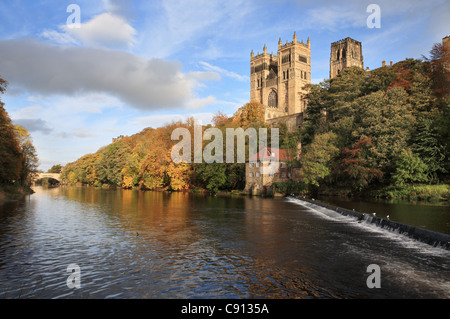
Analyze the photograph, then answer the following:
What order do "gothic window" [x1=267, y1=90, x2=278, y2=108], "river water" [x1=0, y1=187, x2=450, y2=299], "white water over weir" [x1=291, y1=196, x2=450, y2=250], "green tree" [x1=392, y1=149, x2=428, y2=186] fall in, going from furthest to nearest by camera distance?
1. "gothic window" [x1=267, y1=90, x2=278, y2=108]
2. "green tree" [x1=392, y1=149, x2=428, y2=186]
3. "white water over weir" [x1=291, y1=196, x2=450, y2=250]
4. "river water" [x1=0, y1=187, x2=450, y2=299]

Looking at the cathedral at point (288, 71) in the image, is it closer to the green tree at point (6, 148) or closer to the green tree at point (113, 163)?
the green tree at point (113, 163)

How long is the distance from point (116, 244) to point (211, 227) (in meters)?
7.40

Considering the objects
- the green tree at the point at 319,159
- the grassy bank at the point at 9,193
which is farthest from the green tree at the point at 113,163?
the green tree at the point at 319,159

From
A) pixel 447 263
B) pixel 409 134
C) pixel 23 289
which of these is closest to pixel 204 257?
pixel 23 289

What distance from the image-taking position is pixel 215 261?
13805 mm

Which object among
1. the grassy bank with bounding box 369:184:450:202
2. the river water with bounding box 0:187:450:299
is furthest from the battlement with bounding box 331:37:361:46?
the river water with bounding box 0:187:450:299

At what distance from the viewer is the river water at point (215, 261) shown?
34.1 ft

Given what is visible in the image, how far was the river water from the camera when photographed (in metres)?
10.4

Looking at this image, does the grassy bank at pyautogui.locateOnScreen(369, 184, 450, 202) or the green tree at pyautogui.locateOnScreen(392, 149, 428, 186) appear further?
the green tree at pyautogui.locateOnScreen(392, 149, 428, 186)

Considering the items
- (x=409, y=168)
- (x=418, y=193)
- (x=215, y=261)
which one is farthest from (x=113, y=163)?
(x=215, y=261)

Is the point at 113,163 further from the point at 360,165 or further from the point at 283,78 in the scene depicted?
the point at 283,78

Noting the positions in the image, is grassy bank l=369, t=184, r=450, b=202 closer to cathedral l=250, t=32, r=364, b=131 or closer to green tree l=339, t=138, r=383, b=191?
green tree l=339, t=138, r=383, b=191

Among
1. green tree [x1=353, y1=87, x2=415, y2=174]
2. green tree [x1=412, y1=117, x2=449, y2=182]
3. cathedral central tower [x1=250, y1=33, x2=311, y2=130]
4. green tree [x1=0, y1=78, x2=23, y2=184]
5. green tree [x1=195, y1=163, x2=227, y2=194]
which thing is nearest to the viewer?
green tree [x1=0, y1=78, x2=23, y2=184]
